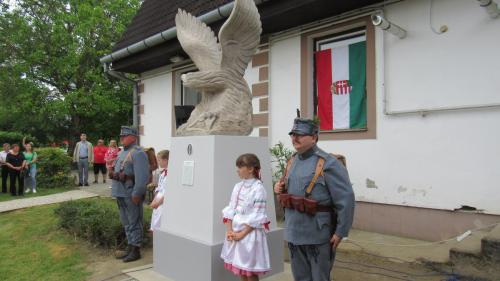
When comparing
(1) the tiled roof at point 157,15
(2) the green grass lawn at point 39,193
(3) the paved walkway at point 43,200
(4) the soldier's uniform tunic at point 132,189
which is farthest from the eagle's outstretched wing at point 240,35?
(2) the green grass lawn at point 39,193

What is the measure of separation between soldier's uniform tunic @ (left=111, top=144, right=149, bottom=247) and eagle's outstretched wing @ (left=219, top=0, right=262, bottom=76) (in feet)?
5.26

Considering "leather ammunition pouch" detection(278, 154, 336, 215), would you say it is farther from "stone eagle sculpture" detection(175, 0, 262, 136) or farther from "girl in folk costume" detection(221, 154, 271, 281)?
"stone eagle sculpture" detection(175, 0, 262, 136)

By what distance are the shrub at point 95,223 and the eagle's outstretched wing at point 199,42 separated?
9.09 ft

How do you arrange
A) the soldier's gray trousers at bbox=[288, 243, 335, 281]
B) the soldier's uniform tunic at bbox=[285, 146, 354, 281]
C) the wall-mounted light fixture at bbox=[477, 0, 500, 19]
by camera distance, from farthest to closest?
the wall-mounted light fixture at bbox=[477, 0, 500, 19] < the soldier's gray trousers at bbox=[288, 243, 335, 281] < the soldier's uniform tunic at bbox=[285, 146, 354, 281]

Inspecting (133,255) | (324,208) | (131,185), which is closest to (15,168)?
(133,255)

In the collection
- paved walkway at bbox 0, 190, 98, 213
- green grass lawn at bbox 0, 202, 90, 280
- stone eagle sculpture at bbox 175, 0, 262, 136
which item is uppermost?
stone eagle sculpture at bbox 175, 0, 262, 136

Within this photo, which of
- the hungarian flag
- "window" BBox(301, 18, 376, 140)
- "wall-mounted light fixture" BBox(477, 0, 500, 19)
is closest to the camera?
"wall-mounted light fixture" BBox(477, 0, 500, 19)

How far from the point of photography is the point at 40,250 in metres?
5.67

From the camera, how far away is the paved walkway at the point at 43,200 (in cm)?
871

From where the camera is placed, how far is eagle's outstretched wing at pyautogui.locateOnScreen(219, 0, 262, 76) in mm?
4116

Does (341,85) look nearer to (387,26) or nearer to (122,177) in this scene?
(387,26)

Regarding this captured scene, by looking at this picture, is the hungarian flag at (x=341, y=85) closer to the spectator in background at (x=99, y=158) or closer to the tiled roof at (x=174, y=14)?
the tiled roof at (x=174, y=14)

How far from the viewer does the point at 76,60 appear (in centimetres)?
1888

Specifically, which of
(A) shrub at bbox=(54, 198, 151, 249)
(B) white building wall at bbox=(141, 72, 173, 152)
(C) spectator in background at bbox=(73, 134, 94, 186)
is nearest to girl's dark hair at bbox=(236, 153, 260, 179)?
(A) shrub at bbox=(54, 198, 151, 249)
